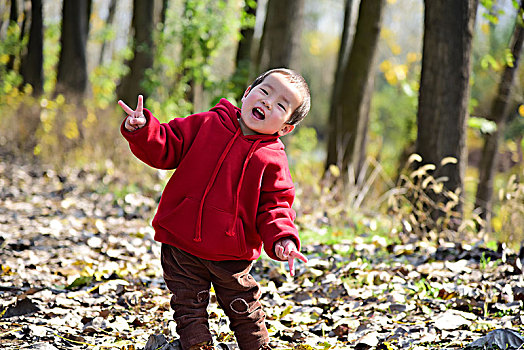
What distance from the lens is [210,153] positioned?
99.6 inches

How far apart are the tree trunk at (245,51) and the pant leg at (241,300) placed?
22.6 feet

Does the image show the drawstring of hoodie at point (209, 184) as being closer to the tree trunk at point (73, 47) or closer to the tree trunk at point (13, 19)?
the tree trunk at point (73, 47)

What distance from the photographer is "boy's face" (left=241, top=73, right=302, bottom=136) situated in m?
2.46

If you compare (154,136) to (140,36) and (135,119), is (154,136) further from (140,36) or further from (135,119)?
(140,36)

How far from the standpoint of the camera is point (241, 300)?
2.59 metres

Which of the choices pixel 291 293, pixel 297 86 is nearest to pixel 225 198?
pixel 297 86

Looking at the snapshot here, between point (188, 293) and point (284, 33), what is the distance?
494cm

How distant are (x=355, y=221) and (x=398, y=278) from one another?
7.31 feet

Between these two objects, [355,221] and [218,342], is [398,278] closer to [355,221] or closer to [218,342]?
[218,342]

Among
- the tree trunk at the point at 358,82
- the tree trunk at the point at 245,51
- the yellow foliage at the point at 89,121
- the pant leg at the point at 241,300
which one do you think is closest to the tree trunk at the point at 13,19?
the tree trunk at the point at 245,51

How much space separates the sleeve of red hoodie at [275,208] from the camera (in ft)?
8.05

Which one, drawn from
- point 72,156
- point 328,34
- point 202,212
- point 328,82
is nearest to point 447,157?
point 202,212

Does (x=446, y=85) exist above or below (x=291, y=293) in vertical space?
above

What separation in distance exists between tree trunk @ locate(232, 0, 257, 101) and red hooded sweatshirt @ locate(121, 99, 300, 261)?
6778 mm
